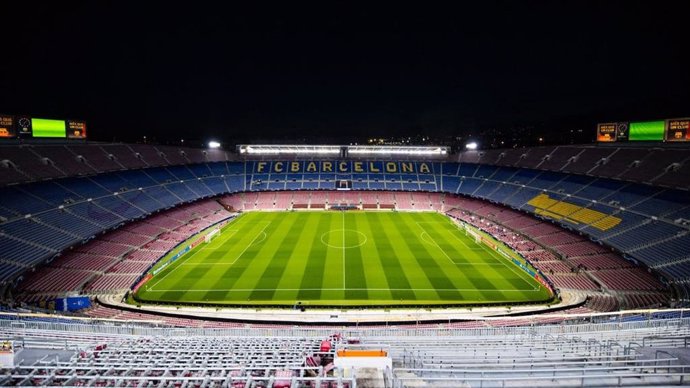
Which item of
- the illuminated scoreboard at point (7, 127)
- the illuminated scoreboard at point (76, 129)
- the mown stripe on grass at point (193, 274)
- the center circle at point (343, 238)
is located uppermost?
the illuminated scoreboard at point (76, 129)

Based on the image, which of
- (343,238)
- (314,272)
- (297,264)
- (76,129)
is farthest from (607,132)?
(76,129)

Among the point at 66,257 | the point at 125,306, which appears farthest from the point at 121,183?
the point at 125,306

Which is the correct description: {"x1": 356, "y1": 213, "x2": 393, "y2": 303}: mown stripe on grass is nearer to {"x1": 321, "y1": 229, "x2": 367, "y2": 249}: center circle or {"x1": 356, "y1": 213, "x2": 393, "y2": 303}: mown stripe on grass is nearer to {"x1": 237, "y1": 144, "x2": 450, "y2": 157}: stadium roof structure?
{"x1": 321, "y1": 229, "x2": 367, "y2": 249}: center circle

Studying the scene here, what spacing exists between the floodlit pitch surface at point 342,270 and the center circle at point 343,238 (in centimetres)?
11

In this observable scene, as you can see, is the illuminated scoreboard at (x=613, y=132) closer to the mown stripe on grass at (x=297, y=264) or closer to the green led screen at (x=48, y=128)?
the mown stripe on grass at (x=297, y=264)

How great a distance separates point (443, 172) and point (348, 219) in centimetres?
2549

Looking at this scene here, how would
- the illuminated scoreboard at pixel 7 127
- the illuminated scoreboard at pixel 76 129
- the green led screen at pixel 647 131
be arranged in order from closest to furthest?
the illuminated scoreboard at pixel 7 127 → the green led screen at pixel 647 131 → the illuminated scoreboard at pixel 76 129

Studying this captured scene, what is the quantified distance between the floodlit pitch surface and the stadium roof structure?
1197 inches

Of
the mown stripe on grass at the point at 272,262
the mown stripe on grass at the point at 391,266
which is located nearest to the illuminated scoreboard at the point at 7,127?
the mown stripe on grass at the point at 272,262

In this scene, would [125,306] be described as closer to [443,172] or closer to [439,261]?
[439,261]

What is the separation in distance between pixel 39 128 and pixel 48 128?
137 cm

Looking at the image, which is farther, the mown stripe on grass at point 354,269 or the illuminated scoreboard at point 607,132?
the illuminated scoreboard at point 607,132

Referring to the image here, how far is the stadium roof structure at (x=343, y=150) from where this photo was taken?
74.6 m

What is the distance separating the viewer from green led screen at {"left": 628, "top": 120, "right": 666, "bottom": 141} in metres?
39.8
